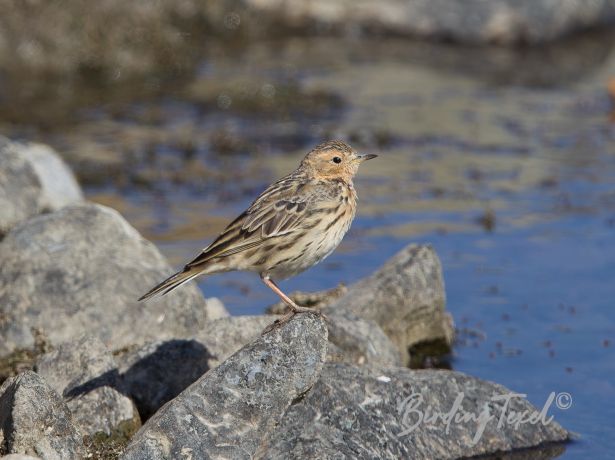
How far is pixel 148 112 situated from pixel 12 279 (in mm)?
9549

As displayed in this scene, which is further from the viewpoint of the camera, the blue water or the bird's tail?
the blue water

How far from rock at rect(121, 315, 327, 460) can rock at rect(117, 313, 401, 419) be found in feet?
3.99

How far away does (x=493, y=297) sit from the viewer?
1259 cm

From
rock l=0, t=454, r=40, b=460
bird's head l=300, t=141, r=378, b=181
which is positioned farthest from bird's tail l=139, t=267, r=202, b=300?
rock l=0, t=454, r=40, b=460

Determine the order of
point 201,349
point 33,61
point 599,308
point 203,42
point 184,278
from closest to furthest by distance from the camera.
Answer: point 184,278
point 201,349
point 599,308
point 33,61
point 203,42

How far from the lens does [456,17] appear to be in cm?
2386

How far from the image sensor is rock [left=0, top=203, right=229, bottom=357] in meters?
10.2

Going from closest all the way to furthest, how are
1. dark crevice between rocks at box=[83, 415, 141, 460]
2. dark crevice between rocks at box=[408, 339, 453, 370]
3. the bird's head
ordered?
dark crevice between rocks at box=[83, 415, 141, 460] → the bird's head → dark crevice between rocks at box=[408, 339, 453, 370]

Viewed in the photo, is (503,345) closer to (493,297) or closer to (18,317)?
(493,297)

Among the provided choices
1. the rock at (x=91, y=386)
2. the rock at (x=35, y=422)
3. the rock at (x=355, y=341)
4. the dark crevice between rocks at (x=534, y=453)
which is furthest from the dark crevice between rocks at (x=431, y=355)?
the rock at (x=35, y=422)

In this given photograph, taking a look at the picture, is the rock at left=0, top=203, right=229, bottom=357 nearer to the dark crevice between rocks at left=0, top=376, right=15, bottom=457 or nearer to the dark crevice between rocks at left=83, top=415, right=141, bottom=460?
the dark crevice between rocks at left=83, top=415, right=141, bottom=460

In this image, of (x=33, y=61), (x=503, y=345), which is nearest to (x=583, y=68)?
(x=33, y=61)

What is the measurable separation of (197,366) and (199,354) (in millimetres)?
99

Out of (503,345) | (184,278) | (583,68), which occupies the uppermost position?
(583,68)
